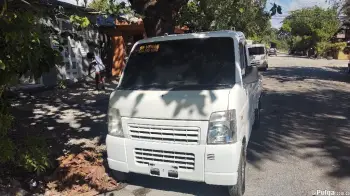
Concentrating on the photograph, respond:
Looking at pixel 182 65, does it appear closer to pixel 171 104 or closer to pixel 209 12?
pixel 171 104

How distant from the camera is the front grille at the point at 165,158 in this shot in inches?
165

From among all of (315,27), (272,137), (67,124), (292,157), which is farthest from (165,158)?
(315,27)

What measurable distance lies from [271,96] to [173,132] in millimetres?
9468

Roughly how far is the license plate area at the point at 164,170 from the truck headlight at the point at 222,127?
58 centimetres

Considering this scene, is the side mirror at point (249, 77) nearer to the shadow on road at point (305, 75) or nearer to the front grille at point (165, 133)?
the front grille at point (165, 133)

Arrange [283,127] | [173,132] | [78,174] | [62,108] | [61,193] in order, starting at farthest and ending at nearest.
Answer: [62,108]
[283,127]
[78,174]
[61,193]
[173,132]

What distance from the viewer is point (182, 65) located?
4949 mm

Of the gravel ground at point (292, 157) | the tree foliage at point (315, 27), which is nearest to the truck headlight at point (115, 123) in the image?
the gravel ground at point (292, 157)

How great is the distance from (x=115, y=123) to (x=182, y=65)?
4.06ft

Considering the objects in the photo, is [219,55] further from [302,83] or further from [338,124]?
[302,83]

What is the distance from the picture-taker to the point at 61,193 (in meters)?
4.81

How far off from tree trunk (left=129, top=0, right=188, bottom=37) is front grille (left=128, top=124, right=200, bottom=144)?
3626mm

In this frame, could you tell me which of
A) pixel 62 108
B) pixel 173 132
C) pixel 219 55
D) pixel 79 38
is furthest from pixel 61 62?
pixel 62 108

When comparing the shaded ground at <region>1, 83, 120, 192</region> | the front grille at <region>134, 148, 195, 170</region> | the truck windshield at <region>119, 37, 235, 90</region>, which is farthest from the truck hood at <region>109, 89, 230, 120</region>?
the shaded ground at <region>1, 83, 120, 192</region>
